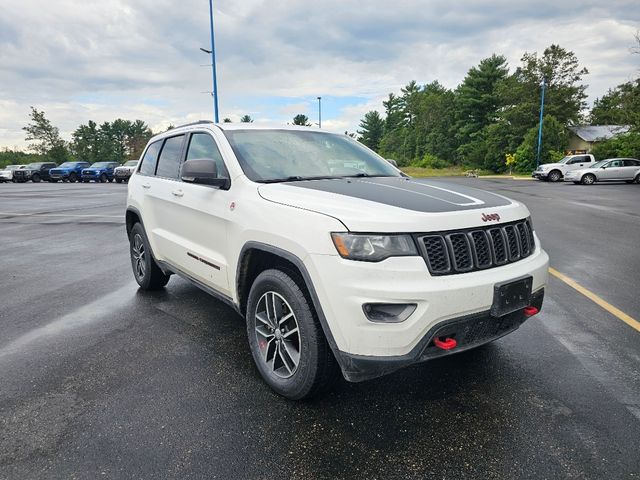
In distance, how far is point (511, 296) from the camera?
104 inches

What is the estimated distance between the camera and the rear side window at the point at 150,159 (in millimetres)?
5000

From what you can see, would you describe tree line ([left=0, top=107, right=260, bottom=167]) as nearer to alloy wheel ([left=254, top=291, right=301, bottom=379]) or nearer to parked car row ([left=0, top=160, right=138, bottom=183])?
parked car row ([left=0, top=160, right=138, bottom=183])

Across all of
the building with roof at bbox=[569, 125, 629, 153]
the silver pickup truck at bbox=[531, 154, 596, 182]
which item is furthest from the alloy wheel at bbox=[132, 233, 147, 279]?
the building with roof at bbox=[569, 125, 629, 153]

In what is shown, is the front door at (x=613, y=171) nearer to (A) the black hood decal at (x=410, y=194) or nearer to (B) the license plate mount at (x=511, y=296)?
(A) the black hood decal at (x=410, y=194)

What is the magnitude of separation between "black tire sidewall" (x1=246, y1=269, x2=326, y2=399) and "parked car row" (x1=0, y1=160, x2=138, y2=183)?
35568 millimetres

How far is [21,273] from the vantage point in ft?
21.0

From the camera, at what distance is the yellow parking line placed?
422cm

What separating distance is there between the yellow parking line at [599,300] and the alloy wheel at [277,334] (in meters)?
3.18

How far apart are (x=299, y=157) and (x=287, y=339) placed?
5.01ft

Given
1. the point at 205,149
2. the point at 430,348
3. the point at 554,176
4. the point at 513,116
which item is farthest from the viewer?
the point at 513,116

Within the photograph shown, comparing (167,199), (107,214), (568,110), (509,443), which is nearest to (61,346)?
(167,199)

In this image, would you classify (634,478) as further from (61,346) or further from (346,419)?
(61,346)

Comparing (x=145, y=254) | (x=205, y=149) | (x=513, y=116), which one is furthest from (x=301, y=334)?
(x=513, y=116)

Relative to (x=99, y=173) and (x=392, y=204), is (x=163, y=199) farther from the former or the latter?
(x=99, y=173)
